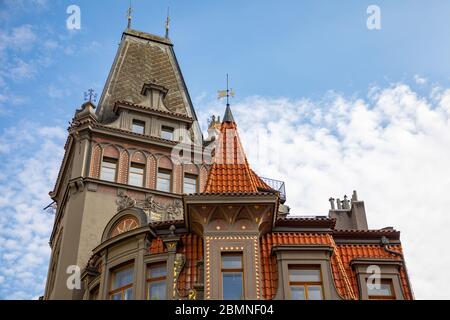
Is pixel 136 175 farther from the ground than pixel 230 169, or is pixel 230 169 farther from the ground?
pixel 136 175

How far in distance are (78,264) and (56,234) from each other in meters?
6.41

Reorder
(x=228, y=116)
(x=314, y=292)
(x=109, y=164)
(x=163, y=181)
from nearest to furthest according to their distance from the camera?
(x=314, y=292) → (x=228, y=116) → (x=109, y=164) → (x=163, y=181)

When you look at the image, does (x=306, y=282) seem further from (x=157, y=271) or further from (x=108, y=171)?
(x=108, y=171)

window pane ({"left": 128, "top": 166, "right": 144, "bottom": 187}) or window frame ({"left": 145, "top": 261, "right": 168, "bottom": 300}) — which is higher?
window pane ({"left": 128, "top": 166, "right": 144, "bottom": 187})

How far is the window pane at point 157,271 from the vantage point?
25.2 metres

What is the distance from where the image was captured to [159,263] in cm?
2525

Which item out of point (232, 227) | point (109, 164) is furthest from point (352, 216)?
point (109, 164)

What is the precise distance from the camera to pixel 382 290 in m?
25.6

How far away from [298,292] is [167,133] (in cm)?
1737

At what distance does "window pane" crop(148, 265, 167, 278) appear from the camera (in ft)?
82.6

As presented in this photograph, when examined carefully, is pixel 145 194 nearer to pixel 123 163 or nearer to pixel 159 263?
pixel 123 163

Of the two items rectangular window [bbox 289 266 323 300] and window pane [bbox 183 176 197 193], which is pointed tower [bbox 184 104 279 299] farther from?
window pane [bbox 183 176 197 193]

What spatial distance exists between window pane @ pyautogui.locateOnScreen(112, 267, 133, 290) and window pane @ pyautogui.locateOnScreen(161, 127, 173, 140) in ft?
45.6

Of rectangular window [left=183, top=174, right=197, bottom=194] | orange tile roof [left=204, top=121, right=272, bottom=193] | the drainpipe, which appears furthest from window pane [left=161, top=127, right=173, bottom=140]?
the drainpipe
